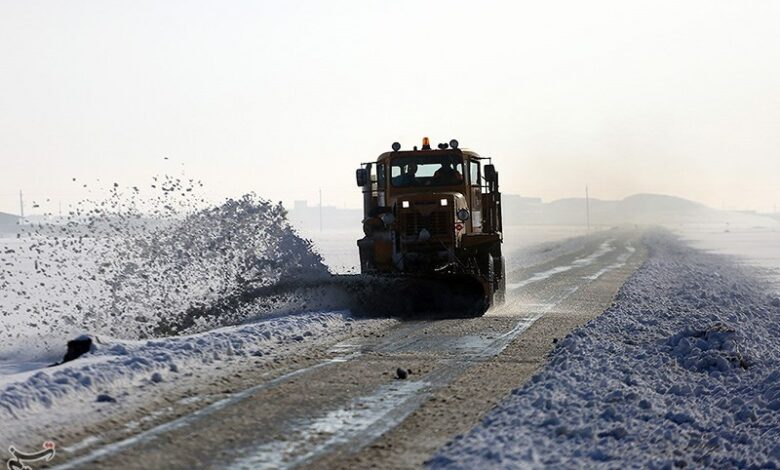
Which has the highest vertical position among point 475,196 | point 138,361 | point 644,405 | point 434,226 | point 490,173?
point 490,173

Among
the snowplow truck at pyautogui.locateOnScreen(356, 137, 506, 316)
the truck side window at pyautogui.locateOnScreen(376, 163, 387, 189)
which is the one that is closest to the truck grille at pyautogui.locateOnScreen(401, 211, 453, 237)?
the snowplow truck at pyautogui.locateOnScreen(356, 137, 506, 316)

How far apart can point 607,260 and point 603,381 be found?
28.6 m

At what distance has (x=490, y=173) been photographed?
55.7 feet

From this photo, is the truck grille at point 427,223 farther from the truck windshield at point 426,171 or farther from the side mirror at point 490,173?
the side mirror at point 490,173

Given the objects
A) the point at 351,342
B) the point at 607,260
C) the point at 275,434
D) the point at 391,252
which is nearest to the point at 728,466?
the point at 275,434

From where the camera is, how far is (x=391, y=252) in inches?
628

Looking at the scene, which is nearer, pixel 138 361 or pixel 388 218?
pixel 138 361

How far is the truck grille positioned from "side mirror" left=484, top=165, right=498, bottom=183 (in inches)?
63.1

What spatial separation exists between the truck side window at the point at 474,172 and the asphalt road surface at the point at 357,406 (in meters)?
3.77

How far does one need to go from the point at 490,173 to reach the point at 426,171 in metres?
1.22

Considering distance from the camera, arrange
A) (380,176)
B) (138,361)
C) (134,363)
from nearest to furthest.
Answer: (134,363), (138,361), (380,176)

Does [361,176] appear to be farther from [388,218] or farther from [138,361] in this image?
[138,361]

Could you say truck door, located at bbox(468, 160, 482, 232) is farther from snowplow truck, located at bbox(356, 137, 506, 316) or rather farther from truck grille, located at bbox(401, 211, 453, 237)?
truck grille, located at bbox(401, 211, 453, 237)

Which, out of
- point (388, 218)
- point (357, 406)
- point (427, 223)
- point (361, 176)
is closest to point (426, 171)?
point (361, 176)
